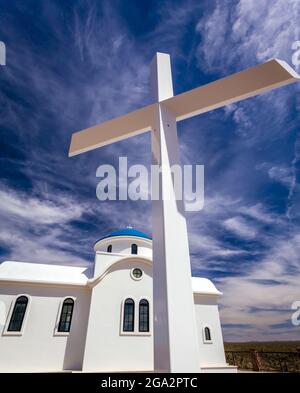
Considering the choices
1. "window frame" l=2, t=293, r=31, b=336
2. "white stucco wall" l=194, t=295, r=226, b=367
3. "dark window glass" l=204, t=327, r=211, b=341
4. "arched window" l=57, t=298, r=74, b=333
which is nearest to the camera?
"window frame" l=2, t=293, r=31, b=336

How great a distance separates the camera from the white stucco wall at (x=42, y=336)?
11.9 m

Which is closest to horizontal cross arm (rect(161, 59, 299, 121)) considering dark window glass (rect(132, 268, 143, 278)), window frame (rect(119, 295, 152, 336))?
window frame (rect(119, 295, 152, 336))

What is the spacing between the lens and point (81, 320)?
1352 cm

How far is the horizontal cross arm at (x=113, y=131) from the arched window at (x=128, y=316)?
1315cm

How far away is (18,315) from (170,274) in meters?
14.9

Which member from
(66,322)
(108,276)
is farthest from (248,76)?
(66,322)

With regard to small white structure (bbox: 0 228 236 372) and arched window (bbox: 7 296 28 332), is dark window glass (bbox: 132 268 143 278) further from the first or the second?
arched window (bbox: 7 296 28 332)

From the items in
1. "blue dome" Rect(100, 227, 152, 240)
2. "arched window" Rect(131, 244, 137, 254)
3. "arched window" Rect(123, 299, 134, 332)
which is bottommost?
"arched window" Rect(123, 299, 134, 332)

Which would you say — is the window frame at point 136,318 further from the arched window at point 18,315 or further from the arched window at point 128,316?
the arched window at point 18,315

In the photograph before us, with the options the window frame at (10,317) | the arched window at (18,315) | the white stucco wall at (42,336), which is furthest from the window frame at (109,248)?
the arched window at (18,315)

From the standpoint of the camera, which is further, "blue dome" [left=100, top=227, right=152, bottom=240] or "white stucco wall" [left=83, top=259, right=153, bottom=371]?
"blue dome" [left=100, top=227, right=152, bottom=240]

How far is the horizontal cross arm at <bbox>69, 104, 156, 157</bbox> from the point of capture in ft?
7.37

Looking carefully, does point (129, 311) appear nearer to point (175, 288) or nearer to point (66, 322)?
point (66, 322)

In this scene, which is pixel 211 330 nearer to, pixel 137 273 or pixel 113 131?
pixel 137 273
